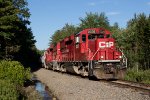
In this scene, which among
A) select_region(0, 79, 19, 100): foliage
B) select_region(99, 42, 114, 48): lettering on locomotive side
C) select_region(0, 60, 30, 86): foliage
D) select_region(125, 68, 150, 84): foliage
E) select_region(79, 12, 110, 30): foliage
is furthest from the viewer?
select_region(79, 12, 110, 30): foliage

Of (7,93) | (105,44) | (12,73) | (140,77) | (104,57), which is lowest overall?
(7,93)

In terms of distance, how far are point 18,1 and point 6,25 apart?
2493 centimetres

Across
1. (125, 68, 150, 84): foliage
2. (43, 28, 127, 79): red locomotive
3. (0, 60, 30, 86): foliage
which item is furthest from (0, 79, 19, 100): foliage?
(125, 68, 150, 84): foliage

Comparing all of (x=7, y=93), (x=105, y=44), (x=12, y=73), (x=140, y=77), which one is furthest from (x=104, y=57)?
(x=7, y=93)

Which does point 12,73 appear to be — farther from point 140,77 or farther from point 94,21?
point 94,21

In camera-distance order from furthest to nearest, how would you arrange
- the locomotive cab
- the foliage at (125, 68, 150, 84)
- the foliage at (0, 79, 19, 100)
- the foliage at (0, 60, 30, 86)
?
the locomotive cab → the foliage at (125, 68, 150, 84) → the foliage at (0, 60, 30, 86) → the foliage at (0, 79, 19, 100)

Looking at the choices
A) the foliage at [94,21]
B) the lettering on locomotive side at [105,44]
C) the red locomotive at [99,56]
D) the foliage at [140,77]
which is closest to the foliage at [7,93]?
the red locomotive at [99,56]

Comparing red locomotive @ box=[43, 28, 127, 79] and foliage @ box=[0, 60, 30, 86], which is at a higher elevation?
red locomotive @ box=[43, 28, 127, 79]

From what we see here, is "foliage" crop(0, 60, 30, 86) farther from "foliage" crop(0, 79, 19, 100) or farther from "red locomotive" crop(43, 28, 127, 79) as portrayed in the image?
"foliage" crop(0, 79, 19, 100)

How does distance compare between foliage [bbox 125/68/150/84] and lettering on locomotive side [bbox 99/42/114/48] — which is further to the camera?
lettering on locomotive side [bbox 99/42/114/48]

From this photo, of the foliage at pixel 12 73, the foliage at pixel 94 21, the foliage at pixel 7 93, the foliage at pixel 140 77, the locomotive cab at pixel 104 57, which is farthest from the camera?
the foliage at pixel 94 21

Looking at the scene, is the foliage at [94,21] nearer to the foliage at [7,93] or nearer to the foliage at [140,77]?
the foliage at [140,77]

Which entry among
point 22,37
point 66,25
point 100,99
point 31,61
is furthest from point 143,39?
point 66,25

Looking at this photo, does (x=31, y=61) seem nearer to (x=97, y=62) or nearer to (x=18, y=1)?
(x=18, y=1)
